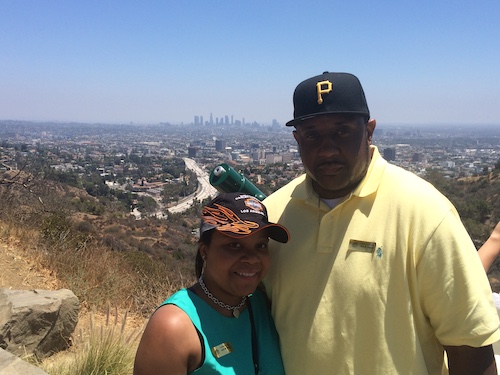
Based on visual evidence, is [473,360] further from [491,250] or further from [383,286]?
[491,250]

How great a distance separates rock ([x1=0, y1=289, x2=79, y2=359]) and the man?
3180 mm

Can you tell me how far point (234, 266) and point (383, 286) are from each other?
564 millimetres

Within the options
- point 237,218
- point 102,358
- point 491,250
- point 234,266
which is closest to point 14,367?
point 102,358

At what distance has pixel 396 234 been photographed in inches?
60.3

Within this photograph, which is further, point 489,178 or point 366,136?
point 489,178

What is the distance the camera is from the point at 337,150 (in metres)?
1.65

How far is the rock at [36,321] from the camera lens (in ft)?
12.8

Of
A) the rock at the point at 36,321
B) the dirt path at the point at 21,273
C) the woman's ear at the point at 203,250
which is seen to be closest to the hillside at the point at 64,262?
the dirt path at the point at 21,273

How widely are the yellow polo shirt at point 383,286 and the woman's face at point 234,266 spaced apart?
0.47 feet

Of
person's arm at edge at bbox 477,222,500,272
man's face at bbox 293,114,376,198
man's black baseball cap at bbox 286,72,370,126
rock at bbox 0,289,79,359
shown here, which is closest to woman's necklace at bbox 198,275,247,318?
man's face at bbox 293,114,376,198

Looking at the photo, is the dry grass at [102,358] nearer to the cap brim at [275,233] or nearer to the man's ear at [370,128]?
the cap brim at [275,233]

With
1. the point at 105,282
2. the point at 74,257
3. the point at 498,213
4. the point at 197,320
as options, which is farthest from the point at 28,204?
the point at 498,213

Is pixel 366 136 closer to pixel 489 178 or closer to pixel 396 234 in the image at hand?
pixel 396 234

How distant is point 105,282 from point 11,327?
1888mm
